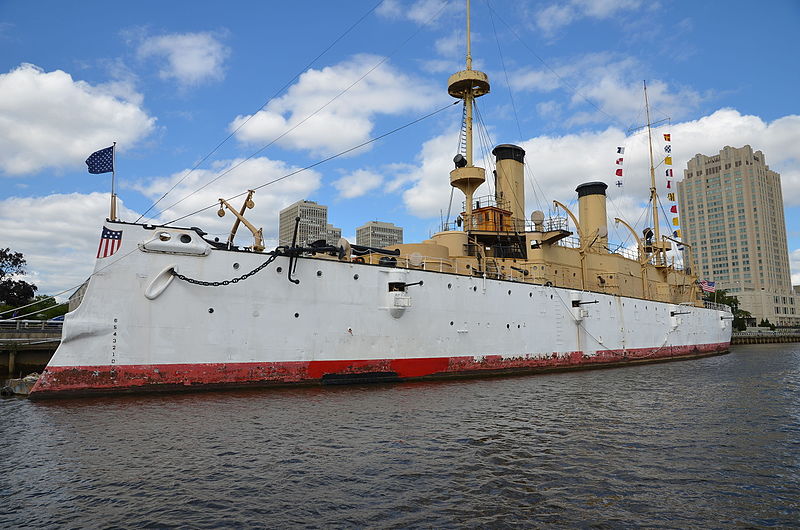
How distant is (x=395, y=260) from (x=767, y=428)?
11.5m

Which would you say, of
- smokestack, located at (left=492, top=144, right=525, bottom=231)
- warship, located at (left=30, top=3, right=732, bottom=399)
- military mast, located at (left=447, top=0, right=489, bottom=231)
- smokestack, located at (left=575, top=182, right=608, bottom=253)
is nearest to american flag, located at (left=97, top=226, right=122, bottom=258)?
warship, located at (left=30, top=3, right=732, bottom=399)

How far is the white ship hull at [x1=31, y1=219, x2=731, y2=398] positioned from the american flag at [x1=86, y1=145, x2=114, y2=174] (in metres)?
1.96

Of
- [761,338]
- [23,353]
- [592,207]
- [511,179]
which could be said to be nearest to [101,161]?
[23,353]

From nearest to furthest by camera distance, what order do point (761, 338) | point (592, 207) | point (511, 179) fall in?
point (511, 179) < point (592, 207) < point (761, 338)

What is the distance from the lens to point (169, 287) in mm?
13516

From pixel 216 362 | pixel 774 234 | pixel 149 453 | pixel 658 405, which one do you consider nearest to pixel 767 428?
pixel 658 405

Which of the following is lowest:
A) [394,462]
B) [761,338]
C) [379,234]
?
[761,338]

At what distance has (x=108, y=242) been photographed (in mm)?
13156

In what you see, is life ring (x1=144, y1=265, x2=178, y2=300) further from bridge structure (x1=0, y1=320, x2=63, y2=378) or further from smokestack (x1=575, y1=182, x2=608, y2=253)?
smokestack (x1=575, y1=182, x2=608, y2=253)

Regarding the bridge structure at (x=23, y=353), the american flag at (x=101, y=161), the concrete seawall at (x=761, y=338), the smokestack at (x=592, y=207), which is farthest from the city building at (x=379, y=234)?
the american flag at (x=101, y=161)

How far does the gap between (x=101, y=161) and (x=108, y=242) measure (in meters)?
2.67

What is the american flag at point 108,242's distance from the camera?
514 inches

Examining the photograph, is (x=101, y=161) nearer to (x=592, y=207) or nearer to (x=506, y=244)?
(x=506, y=244)

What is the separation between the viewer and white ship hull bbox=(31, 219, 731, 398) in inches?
506
